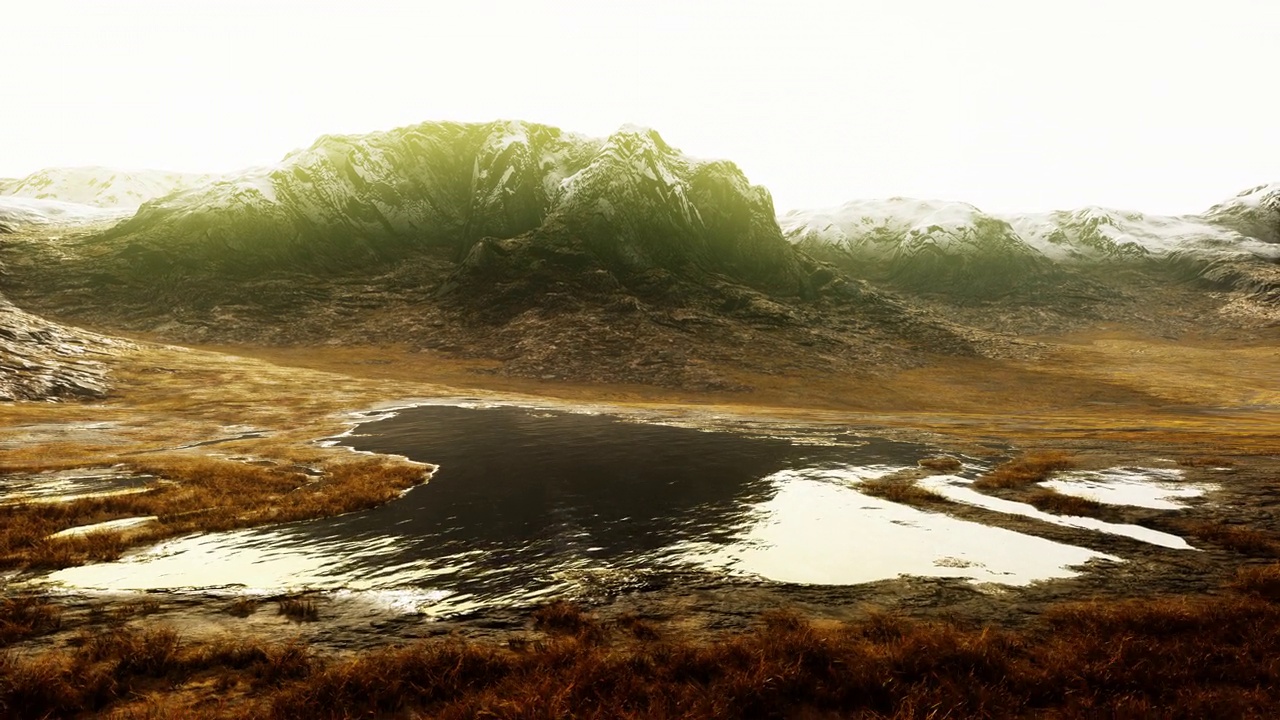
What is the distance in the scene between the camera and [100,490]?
863 inches

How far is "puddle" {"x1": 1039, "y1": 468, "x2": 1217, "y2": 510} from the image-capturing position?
22.0 metres

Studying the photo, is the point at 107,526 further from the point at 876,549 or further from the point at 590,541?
the point at 876,549

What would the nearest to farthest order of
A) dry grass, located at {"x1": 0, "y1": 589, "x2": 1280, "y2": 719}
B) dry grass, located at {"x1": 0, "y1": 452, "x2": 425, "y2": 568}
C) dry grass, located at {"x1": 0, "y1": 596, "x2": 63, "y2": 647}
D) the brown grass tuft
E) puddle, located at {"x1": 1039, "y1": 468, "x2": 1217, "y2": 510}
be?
dry grass, located at {"x1": 0, "y1": 589, "x2": 1280, "y2": 719} → dry grass, located at {"x1": 0, "y1": 596, "x2": 63, "y2": 647} → the brown grass tuft → dry grass, located at {"x1": 0, "y1": 452, "x2": 425, "y2": 568} → puddle, located at {"x1": 1039, "y1": 468, "x2": 1217, "y2": 510}

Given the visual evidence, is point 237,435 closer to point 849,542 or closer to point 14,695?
point 14,695

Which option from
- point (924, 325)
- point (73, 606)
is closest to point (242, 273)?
point (73, 606)

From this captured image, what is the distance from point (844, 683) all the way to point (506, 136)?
20480cm

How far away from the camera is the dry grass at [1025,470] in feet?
84.9

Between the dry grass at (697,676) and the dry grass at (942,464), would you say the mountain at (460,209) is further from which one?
the dry grass at (697,676)

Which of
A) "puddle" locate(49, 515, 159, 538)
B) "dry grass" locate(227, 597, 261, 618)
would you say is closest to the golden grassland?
"dry grass" locate(227, 597, 261, 618)

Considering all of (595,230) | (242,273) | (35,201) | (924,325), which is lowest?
(924,325)

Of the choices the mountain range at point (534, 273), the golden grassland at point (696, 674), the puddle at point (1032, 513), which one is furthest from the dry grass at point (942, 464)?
the mountain range at point (534, 273)

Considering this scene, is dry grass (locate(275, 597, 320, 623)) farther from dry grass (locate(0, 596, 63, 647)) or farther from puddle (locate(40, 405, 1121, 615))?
dry grass (locate(0, 596, 63, 647))

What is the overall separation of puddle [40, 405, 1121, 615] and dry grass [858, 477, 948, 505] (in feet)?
2.99

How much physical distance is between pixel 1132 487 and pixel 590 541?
75.4 feet
